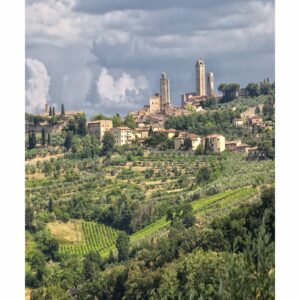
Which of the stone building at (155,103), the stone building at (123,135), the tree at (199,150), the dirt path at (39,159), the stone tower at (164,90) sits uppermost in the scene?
the stone tower at (164,90)

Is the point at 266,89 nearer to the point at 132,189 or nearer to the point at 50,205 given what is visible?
the point at 132,189

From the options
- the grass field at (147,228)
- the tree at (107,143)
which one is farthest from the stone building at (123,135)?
the grass field at (147,228)

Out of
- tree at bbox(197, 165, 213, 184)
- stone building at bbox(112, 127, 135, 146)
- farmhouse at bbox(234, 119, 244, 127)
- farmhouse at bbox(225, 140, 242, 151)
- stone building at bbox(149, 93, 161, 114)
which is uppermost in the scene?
stone building at bbox(149, 93, 161, 114)

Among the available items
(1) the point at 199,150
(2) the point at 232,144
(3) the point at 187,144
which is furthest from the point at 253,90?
(3) the point at 187,144

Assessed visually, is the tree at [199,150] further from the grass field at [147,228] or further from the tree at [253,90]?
the grass field at [147,228]

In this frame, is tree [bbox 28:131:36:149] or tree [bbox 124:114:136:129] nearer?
tree [bbox 124:114:136:129]

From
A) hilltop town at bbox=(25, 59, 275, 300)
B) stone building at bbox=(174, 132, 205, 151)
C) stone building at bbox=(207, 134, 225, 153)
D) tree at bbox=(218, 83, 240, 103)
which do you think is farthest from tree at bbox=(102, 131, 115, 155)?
tree at bbox=(218, 83, 240, 103)

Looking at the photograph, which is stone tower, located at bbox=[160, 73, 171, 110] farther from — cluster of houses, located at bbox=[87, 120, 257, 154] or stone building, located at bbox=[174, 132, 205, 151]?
stone building, located at bbox=[174, 132, 205, 151]

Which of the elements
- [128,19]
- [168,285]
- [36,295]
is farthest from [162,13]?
[36,295]
